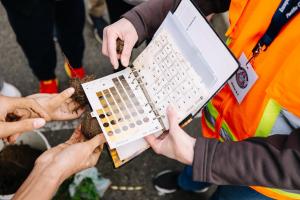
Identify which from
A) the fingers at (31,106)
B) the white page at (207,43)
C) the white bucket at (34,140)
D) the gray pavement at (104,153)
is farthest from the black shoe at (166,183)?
the white page at (207,43)

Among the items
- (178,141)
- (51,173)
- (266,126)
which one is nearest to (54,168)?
(51,173)

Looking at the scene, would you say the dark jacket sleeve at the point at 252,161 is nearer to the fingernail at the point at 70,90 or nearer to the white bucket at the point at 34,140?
the fingernail at the point at 70,90

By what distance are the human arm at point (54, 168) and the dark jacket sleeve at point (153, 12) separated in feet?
1.61

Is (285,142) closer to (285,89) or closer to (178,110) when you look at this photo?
(285,89)

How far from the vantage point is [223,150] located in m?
1.10

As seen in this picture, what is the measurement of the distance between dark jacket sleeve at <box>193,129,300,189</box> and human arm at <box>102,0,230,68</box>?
1.67 feet

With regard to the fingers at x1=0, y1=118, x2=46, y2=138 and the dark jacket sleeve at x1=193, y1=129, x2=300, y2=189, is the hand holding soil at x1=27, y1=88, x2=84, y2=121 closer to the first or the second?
the fingers at x1=0, y1=118, x2=46, y2=138

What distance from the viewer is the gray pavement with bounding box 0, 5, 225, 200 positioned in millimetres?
2166

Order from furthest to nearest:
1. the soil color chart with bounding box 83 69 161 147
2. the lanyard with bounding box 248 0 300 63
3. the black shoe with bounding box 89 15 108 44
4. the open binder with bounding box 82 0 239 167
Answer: the black shoe with bounding box 89 15 108 44 → the soil color chart with bounding box 83 69 161 147 → the open binder with bounding box 82 0 239 167 → the lanyard with bounding box 248 0 300 63

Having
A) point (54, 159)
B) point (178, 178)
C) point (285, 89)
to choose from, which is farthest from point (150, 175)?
point (285, 89)

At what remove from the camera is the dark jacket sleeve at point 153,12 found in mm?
1428

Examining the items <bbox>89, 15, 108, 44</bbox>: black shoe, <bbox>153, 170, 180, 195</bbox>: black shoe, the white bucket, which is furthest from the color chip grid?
<bbox>89, 15, 108, 44</bbox>: black shoe

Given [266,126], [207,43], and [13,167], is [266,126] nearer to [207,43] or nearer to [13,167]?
[207,43]

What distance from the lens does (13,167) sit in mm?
1883
